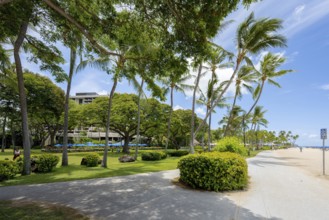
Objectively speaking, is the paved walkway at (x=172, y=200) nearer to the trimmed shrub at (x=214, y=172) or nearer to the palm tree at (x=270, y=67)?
the trimmed shrub at (x=214, y=172)

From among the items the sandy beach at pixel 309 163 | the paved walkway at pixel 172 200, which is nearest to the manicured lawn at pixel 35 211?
the paved walkway at pixel 172 200

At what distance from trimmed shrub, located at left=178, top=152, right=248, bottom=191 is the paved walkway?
0.42 m

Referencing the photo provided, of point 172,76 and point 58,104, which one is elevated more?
point 58,104

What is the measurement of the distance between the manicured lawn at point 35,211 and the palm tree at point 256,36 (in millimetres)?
14026

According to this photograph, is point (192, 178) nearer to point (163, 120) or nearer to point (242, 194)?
point (242, 194)

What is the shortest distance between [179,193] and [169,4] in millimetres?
5919

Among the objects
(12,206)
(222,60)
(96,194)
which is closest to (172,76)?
(96,194)

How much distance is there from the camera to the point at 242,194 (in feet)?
25.7

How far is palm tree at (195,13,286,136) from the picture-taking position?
1522 cm

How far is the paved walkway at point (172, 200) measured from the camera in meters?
5.58

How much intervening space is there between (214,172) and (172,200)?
6.92ft

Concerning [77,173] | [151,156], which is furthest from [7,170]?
[151,156]

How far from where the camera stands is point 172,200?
6.77m

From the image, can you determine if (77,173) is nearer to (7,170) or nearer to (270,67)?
(7,170)
